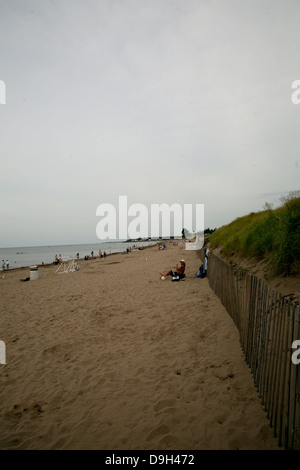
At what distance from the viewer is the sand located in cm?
302

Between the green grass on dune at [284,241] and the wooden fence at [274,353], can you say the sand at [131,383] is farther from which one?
the green grass on dune at [284,241]

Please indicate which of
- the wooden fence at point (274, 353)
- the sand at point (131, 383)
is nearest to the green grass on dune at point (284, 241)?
the sand at point (131, 383)

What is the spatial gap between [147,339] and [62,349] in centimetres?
199

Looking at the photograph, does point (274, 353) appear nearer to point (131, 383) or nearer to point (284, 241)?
point (131, 383)

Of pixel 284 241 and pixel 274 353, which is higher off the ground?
pixel 284 241

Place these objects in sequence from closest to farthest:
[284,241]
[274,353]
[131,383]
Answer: [274,353] → [131,383] → [284,241]

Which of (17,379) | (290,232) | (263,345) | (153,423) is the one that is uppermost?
(290,232)

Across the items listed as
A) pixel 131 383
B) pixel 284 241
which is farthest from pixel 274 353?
pixel 284 241

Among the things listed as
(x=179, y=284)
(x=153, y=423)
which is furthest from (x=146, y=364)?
(x=179, y=284)

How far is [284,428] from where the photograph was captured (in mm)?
2650

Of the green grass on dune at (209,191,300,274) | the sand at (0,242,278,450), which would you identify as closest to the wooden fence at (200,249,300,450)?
the sand at (0,242,278,450)

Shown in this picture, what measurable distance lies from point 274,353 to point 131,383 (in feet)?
7.96

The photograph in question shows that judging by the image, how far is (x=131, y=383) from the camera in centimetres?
413
